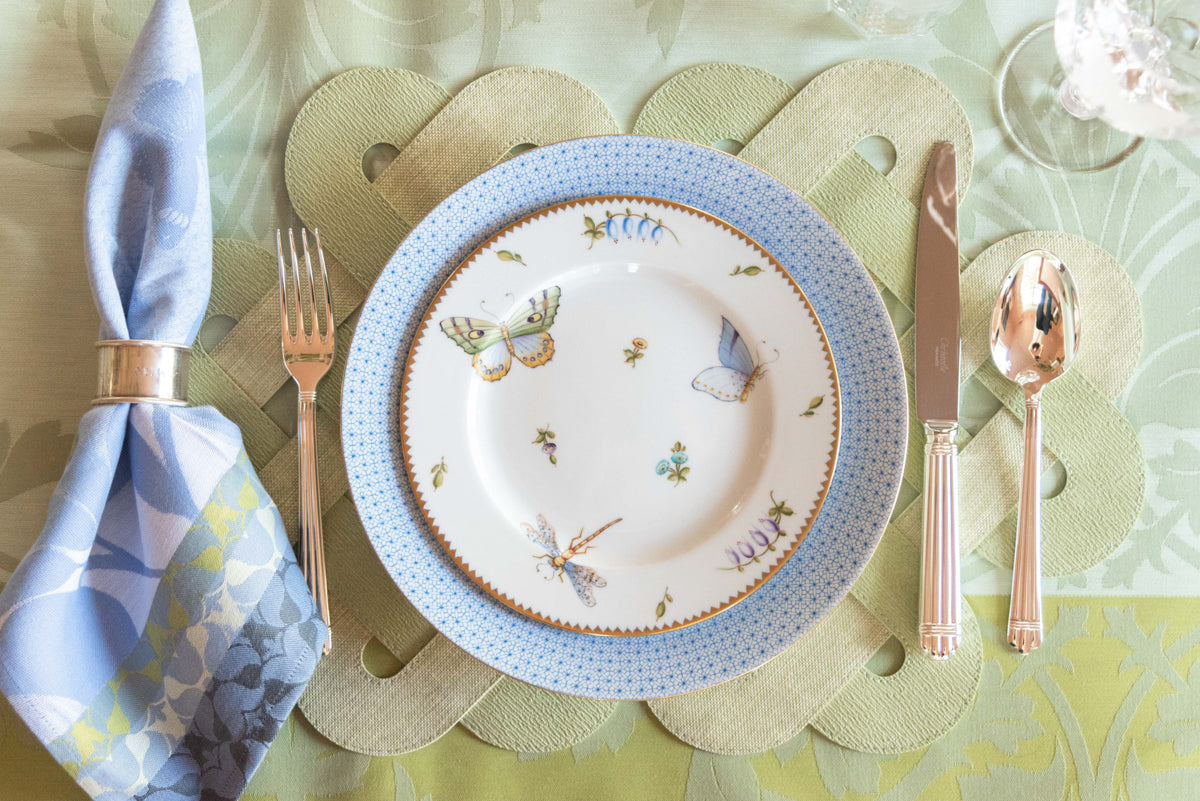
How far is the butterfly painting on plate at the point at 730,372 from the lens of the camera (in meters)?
0.54

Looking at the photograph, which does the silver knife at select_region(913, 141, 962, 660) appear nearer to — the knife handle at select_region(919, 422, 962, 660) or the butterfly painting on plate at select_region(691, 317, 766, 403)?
the knife handle at select_region(919, 422, 962, 660)

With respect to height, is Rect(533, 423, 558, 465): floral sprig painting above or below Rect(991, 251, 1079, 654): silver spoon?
below

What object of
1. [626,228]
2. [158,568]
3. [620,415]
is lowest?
[158,568]

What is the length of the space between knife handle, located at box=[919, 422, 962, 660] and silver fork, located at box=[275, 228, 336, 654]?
434mm

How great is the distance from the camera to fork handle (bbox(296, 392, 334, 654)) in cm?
54

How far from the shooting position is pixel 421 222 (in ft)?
1.71

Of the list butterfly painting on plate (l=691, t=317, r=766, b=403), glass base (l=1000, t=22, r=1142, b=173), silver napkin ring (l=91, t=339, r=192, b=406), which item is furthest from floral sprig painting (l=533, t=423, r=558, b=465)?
glass base (l=1000, t=22, r=1142, b=173)

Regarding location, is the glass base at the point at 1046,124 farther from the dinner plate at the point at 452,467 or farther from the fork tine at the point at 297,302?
the fork tine at the point at 297,302

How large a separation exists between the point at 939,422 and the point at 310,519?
457 mm

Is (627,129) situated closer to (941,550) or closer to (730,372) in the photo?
(730,372)

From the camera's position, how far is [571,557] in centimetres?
54

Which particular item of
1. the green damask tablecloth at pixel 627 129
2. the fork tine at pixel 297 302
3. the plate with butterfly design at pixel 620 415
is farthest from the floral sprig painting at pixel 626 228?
the fork tine at pixel 297 302

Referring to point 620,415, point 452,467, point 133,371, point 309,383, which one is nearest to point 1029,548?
point 620,415

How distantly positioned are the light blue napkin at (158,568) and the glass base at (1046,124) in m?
0.61
